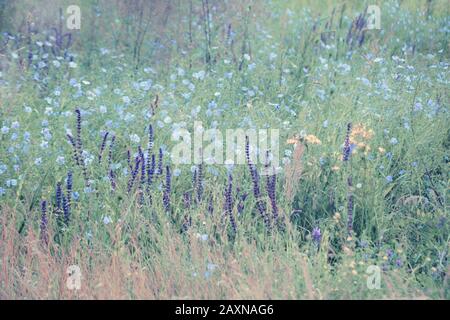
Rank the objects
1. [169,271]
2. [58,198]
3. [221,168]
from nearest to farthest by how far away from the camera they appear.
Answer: [169,271], [58,198], [221,168]

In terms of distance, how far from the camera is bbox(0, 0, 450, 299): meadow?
3193mm

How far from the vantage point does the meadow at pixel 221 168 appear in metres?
3.19

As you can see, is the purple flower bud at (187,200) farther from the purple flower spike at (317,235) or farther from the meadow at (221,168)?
the purple flower spike at (317,235)

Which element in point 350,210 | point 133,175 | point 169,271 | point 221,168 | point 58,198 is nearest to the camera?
point 169,271

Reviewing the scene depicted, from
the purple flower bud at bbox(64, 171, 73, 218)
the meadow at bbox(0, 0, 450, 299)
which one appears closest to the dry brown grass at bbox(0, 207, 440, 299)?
the meadow at bbox(0, 0, 450, 299)

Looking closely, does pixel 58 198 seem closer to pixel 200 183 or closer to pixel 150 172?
pixel 150 172

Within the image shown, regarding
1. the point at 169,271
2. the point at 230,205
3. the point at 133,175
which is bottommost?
the point at 169,271

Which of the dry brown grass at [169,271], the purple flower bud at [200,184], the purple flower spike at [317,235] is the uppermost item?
the purple flower bud at [200,184]

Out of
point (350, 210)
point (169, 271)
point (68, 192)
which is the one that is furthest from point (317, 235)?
point (68, 192)

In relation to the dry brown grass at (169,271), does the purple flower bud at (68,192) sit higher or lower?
higher

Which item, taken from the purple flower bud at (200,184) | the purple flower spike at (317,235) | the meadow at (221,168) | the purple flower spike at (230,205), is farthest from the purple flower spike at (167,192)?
the purple flower spike at (317,235)

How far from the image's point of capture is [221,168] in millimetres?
4070

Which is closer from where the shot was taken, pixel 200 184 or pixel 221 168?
pixel 200 184
